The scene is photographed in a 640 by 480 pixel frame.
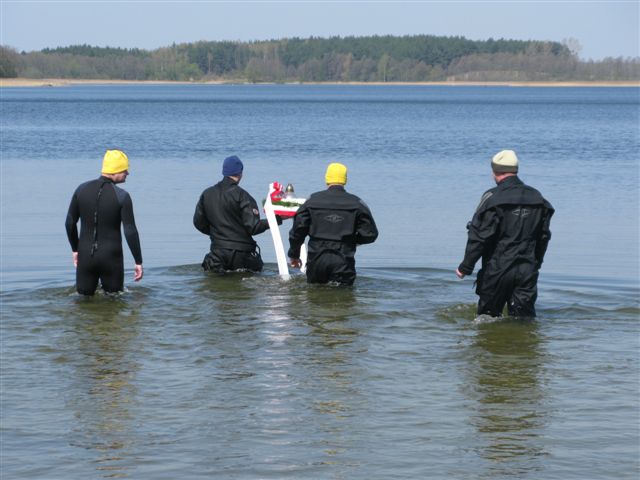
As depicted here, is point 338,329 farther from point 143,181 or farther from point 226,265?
point 143,181

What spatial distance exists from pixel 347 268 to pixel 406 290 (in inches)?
43.1

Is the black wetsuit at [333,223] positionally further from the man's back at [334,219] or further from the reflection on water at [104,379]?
the reflection on water at [104,379]

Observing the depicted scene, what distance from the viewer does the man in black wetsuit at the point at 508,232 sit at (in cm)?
1043

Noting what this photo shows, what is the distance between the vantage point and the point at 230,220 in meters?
13.8

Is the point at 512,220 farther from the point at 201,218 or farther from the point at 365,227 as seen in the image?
the point at 201,218

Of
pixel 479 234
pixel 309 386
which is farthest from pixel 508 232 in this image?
pixel 309 386

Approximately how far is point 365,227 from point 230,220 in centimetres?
200

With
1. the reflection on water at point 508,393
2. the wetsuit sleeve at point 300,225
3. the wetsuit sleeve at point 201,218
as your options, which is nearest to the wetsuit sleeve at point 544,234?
the reflection on water at point 508,393

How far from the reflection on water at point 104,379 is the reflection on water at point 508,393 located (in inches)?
95.7

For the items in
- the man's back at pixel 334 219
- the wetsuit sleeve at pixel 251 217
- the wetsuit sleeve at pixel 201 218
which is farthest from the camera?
the wetsuit sleeve at pixel 201 218

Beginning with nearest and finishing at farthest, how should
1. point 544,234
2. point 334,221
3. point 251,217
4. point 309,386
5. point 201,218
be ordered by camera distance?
point 309,386, point 544,234, point 334,221, point 251,217, point 201,218

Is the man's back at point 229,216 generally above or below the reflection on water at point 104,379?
above

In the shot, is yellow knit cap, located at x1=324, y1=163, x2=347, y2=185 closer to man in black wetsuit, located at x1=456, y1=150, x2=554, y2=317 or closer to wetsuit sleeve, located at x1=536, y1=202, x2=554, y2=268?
man in black wetsuit, located at x1=456, y1=150, x2=554, y2=317

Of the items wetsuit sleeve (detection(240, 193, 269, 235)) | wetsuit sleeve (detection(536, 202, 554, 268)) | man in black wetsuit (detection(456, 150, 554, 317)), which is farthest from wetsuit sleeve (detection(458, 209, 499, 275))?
wetsuit sleeve (detection(240, 193, 269, 235))
